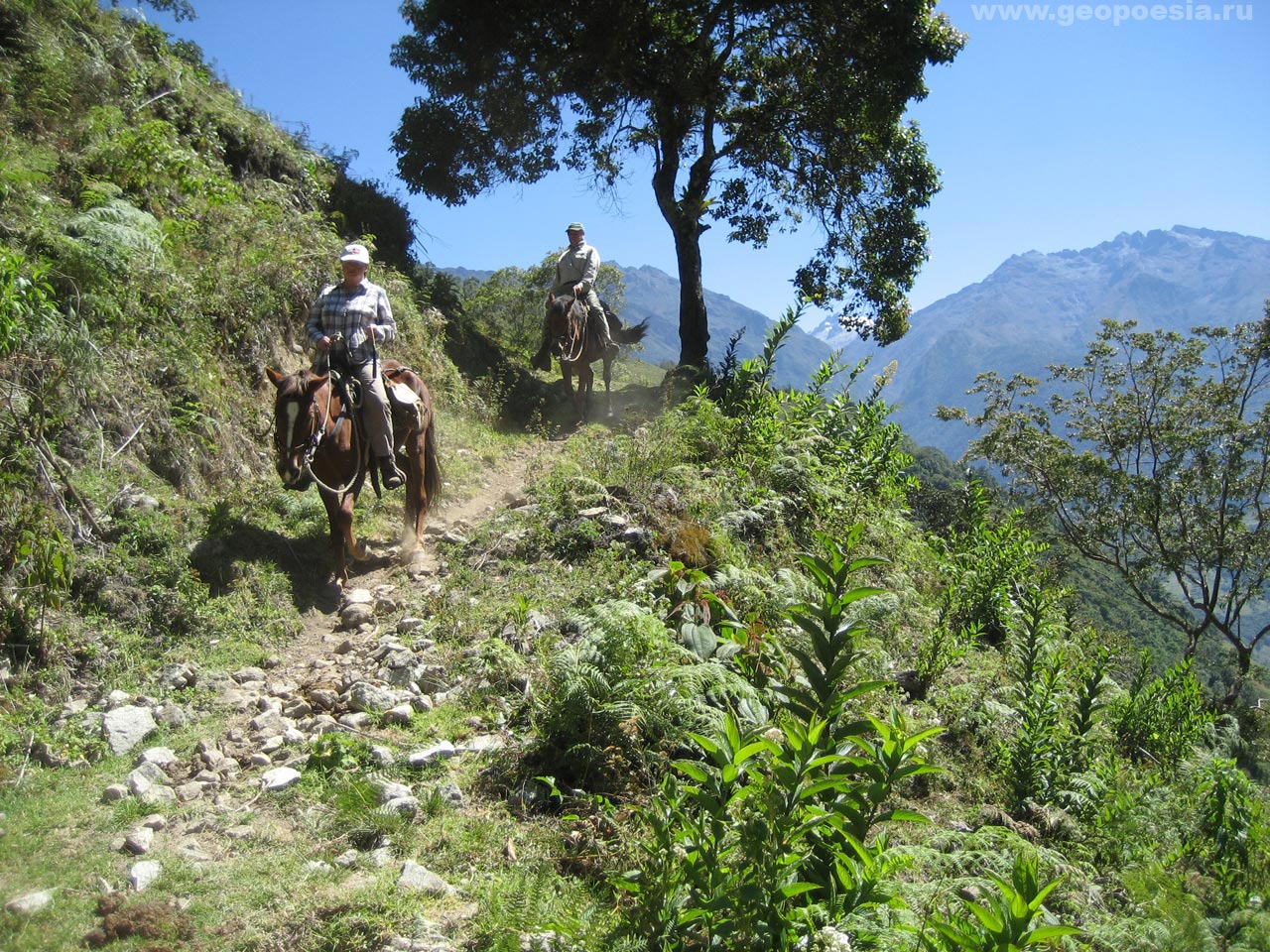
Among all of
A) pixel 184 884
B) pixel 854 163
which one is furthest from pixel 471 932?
pixel 854 163

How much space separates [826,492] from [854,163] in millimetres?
12022

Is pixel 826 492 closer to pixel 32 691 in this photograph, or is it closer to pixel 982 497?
pixel 982 497

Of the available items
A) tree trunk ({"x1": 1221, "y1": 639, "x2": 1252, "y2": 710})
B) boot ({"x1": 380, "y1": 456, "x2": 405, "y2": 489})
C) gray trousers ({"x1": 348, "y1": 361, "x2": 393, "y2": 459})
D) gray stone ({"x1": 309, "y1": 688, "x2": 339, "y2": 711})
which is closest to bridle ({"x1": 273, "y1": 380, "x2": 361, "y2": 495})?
gray trousers ({"x1": 348, "y1": 361, "x2": 393, "y2": 459})

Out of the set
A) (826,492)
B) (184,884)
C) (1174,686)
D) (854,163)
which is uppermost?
(854,163)

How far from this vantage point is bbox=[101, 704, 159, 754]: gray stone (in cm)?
471

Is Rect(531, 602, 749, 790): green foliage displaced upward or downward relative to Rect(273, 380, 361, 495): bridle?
downward

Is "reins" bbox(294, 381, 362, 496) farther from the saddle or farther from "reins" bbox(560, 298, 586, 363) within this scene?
"reins" bbox(560, 298, 586, 363)

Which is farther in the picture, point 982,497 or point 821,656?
point 982,497

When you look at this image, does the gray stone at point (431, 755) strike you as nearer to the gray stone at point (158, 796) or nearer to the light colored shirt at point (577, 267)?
the gray stone at point (158, 796)

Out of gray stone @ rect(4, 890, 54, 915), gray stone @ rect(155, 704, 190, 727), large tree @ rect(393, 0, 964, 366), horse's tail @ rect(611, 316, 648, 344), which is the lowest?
gray stone @ rect(4, 890, 54, 915)

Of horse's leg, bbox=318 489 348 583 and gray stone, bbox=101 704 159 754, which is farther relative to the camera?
horse's leg, bbox=318 489 348 583

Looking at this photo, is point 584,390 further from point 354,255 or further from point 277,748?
point 277,748

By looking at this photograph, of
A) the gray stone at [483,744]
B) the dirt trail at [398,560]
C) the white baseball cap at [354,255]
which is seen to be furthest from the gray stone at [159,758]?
the white baseball cap at [354,255]

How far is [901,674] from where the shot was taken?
19.9ft
